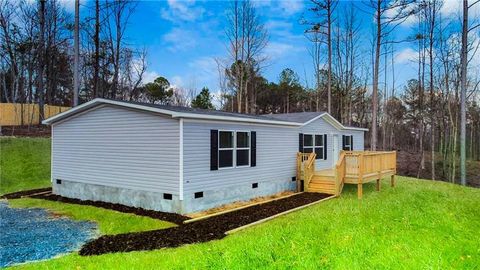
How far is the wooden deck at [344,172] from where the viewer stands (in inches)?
450

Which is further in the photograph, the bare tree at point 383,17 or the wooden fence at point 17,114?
the wooden fence at point 17,114

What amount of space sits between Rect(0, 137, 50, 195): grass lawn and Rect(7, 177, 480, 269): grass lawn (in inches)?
421

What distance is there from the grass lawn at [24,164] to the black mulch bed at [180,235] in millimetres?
9470

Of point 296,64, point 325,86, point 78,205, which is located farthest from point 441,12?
point 78,205

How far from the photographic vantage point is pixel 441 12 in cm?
2139

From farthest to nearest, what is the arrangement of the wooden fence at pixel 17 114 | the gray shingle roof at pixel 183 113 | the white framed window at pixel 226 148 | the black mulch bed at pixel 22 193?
the wooden fence at pixel 17 114
the black mulch bed at pixel 22 193
the white framed window at pixel 226 148
the gray shingle roof at pixel 183 113

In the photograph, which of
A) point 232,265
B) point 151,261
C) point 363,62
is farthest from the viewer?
point 363,62

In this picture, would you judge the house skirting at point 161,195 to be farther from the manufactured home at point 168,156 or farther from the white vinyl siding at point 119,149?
the white vinyl siding at point 119,149

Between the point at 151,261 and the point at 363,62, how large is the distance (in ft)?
88.1

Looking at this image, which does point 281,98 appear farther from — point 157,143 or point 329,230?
point 329,230

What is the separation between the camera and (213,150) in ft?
30.8

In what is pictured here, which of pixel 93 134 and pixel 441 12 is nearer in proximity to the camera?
pixel 93 134

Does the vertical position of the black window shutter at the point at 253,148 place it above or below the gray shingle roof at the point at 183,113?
below

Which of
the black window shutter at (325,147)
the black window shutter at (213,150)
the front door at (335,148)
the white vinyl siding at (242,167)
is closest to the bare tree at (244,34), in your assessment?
the front door at (335,148)
